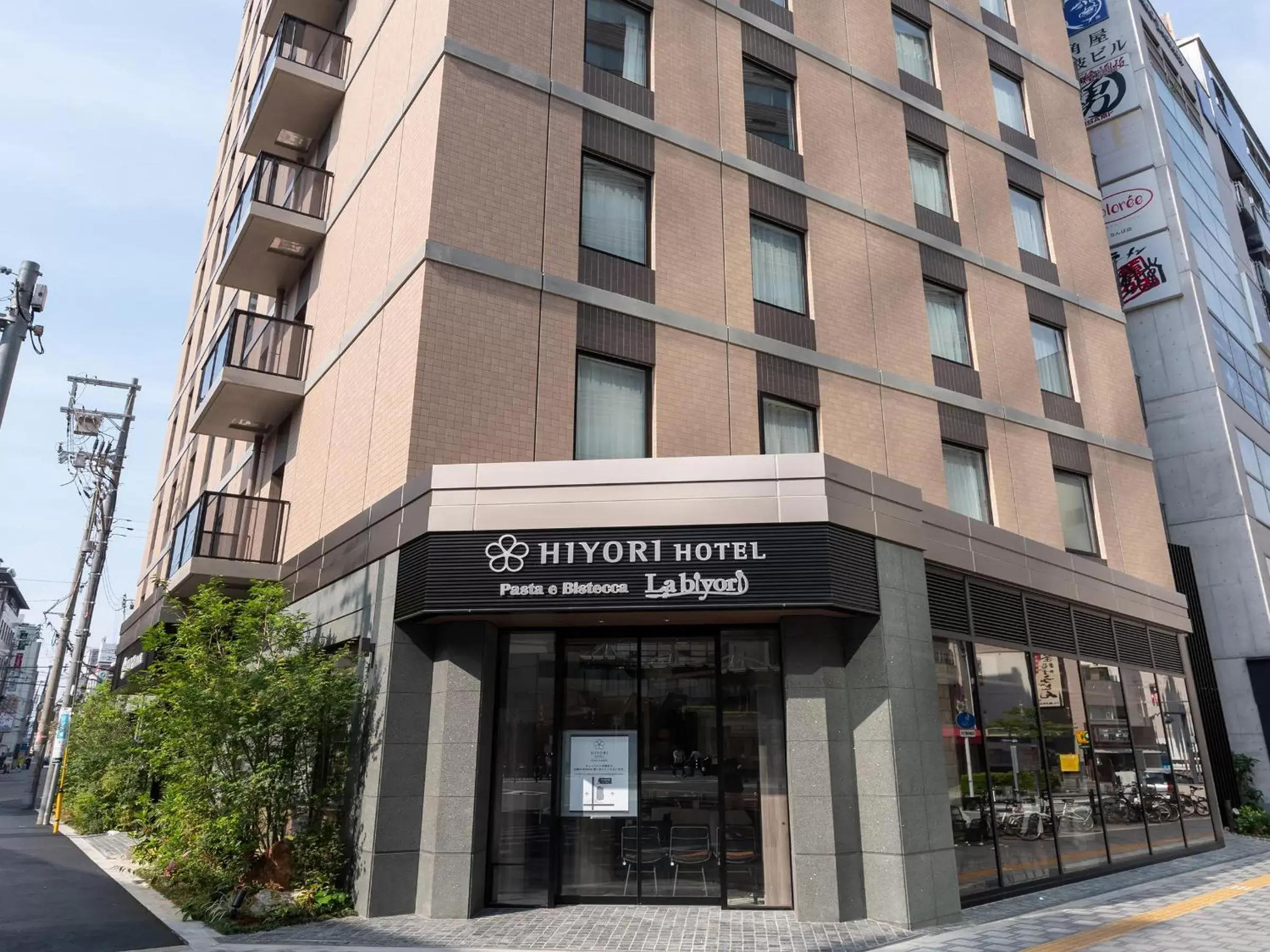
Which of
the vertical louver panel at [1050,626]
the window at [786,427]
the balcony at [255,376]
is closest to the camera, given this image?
the window at [786,427]

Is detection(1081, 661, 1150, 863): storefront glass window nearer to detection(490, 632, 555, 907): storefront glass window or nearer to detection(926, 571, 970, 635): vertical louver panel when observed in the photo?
detection(926, 571, 970, 635): vertical louver panel

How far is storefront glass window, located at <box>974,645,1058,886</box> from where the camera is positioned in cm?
1343

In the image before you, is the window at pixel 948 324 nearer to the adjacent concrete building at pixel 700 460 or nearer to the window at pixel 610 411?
the adjacent concrete building at pixel 700 460

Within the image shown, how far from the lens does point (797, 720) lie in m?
11.5

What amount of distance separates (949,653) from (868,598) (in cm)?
256

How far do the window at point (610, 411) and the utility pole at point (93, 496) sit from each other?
26003mm

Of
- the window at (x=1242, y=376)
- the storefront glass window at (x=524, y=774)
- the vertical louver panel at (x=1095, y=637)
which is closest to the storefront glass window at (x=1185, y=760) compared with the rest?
the vertical louver panel at (x=1095, y=637)

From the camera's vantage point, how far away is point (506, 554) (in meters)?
11.4

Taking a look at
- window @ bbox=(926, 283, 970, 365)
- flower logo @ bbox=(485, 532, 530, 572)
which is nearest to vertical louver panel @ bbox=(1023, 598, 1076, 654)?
window @ bbox=(926, 283, 970, 365)

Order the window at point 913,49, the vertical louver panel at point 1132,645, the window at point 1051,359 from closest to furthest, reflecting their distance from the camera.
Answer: the vertical louver panel at point 1132,645 → the window at point 1051,359 → the window at point 913,49

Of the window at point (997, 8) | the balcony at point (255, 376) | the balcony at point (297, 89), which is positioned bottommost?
the balcony at point (255, 376)

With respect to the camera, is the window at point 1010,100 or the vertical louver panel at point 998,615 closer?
the vertical louver panel at point 998,615

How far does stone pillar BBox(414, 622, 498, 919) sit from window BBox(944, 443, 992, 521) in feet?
33.2

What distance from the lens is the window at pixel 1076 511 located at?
19.2 m
